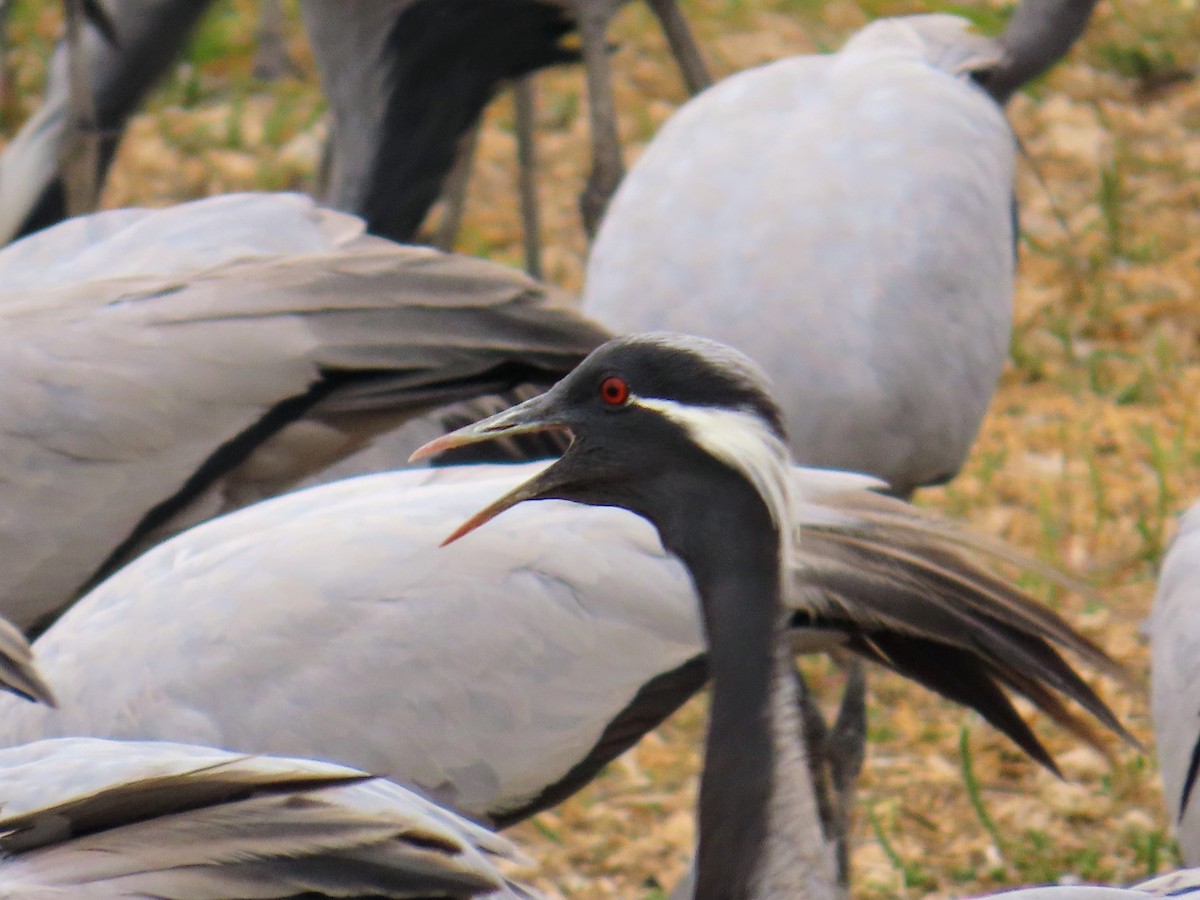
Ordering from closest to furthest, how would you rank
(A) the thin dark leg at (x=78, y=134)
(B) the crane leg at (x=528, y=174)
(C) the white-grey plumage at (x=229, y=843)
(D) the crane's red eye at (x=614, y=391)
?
(C) the white-grey plumage at (x=229, y=843) → (D) the crane's red eye at (x=614, y=391) → (A) the thin dark leg at (x=78, y=134) → (B) the crane leg at (x=528, y=174)

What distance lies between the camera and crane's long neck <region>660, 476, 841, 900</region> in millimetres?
2328

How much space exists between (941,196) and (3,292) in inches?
69.5

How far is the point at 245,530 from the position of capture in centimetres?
311

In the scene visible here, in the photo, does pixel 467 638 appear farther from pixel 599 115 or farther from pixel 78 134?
pixel 78 134

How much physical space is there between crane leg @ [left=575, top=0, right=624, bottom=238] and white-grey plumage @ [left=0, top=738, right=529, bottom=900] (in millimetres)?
2923

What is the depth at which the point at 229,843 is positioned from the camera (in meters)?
2.12

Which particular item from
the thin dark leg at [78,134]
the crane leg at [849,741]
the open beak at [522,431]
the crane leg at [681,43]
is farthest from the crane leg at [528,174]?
the open beak at [522,431]

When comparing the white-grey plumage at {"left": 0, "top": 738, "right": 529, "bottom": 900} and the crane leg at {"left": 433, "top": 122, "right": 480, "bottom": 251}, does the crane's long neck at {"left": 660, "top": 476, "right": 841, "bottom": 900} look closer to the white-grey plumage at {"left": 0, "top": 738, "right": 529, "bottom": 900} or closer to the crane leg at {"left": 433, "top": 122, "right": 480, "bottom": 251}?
the white-grey plumage at {"left": 0, "top": 738, "right": 529, "bottom": 900}

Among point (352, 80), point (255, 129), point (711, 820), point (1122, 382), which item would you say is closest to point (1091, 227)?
point (1122, 382)

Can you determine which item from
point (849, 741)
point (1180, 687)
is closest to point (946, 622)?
point (1180, 687)

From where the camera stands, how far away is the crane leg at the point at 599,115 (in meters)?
4.89

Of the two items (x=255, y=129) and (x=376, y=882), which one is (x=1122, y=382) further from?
(x=376, y=882)

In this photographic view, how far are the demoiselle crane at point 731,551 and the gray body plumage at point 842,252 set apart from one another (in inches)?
47.6

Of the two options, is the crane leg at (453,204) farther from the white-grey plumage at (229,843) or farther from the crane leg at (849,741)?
the white-grey plumage at (229,843)
